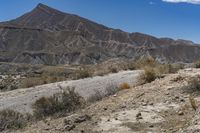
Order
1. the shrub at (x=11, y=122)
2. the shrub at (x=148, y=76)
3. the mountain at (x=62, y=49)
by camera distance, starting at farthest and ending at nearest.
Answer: the mountain at (x=62, y=49) → the shrub at (x=148, y=76) → the shrub at (x=11, y=122)

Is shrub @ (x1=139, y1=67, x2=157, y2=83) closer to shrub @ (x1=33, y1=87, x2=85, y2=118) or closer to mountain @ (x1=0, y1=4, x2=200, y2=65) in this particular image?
shrub @ (x1=33, y1=87, x2=85, y2=118)

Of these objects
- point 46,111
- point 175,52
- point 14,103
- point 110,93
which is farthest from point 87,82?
point 175,52

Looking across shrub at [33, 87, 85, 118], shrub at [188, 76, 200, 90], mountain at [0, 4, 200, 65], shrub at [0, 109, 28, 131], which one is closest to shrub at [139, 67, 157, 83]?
shrub at [188, 76, 200, 90]

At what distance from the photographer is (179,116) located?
11.6 meters

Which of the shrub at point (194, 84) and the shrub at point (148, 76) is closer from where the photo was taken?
the shrub at point (194, 84)

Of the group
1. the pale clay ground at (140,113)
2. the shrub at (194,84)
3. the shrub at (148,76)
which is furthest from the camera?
the shrub at (148,76)

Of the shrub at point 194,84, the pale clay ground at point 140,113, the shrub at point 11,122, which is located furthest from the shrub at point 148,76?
the shrub at point 11,122

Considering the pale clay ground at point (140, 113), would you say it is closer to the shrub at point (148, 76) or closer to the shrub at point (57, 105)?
the shrub at point (57, 105)

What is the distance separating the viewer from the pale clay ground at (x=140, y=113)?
423 inches

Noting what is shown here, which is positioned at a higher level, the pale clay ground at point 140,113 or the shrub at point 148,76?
the shrub at point 148,76

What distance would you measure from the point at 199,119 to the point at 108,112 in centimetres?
324

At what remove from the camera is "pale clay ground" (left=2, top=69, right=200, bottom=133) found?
10.7 metres

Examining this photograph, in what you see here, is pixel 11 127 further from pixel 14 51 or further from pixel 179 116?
pixel 14 51

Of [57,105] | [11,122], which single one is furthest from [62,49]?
[11,122]
